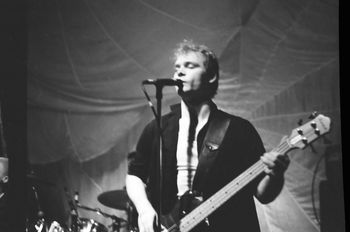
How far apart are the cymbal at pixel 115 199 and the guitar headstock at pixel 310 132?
99 centimetres

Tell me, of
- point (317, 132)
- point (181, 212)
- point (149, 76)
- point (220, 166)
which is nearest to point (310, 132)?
point (317, 132)

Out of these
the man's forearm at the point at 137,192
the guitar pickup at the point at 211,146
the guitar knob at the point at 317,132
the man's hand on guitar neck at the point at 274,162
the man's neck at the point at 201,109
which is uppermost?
the man's neck at the point at 201,109

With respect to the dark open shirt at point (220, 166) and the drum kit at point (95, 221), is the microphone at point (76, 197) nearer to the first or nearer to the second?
the drum kit at point (95, 221)

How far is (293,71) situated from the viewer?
8.45 feet

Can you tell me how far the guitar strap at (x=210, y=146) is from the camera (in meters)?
2.39

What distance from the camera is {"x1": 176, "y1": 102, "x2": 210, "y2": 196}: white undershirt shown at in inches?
95.0

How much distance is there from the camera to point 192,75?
8.22ft

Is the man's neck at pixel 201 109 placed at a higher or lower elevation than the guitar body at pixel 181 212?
higher

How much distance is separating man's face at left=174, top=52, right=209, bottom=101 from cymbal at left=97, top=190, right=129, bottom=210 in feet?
2.18

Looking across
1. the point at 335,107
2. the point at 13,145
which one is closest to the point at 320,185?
the point at 335,107

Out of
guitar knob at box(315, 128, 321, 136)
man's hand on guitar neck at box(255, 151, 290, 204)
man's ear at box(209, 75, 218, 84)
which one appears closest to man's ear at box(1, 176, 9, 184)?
man's ear at box(209, 75, 218, 84)

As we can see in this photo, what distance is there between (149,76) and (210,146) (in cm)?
61

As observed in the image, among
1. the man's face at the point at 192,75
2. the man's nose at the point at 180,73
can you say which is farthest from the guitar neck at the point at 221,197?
the man's nose at the point at 180,73

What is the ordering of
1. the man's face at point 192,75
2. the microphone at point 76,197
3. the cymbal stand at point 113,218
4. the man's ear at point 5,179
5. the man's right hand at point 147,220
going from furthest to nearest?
1. the man's ear at point 5,179
2. the microphone at point 76,197
3. the cymbal stand at point 113,218
4. the man's face at point 192,75
5. the man's right hand at point 147,220
